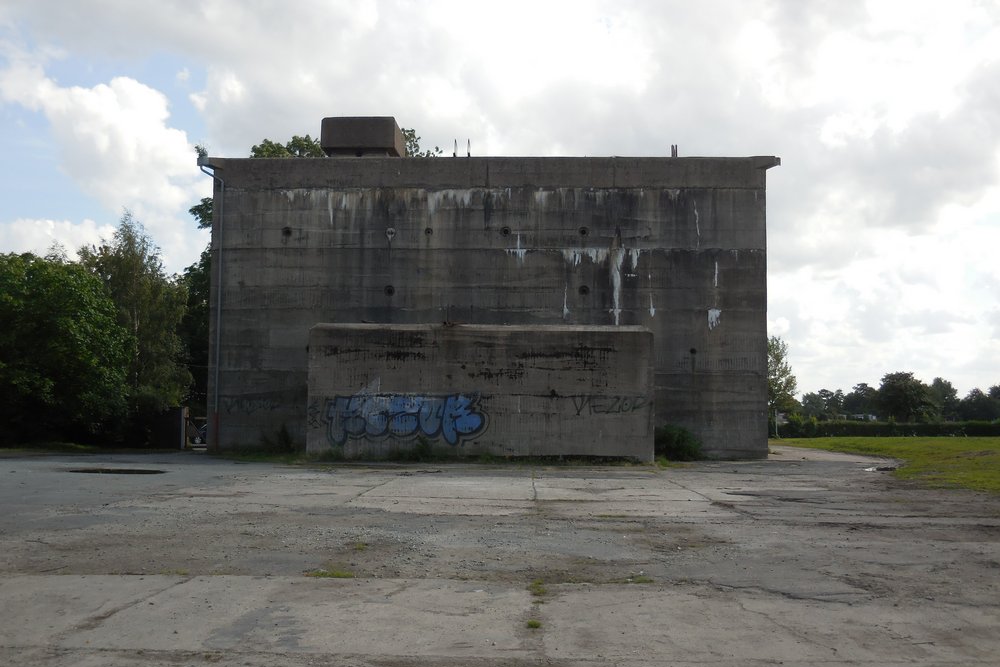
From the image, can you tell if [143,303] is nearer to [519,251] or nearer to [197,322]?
[197,322]

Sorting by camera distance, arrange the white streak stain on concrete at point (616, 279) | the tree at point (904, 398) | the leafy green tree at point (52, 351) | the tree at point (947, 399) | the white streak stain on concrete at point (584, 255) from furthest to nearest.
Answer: the tree at point (947, 399) → the tree at point (904, 398) → the leafy green tree at point (52, 351) → the white streak stain on concrete at point (584, 255) → the white streak stain on concrete at point (616, 279)

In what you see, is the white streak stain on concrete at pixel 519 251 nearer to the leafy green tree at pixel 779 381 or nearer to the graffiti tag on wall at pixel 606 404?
the graffiti tag on wall at pixel 606 404

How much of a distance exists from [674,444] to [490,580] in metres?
20.3

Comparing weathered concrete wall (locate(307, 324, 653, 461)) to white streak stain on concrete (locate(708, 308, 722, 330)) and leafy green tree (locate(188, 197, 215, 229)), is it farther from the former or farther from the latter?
leafy green tree (locate(188, 197, 215, 229))

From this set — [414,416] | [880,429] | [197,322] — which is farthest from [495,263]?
[880,429]

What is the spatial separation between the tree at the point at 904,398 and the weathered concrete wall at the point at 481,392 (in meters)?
59.7

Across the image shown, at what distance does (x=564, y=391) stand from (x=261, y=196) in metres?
13.6

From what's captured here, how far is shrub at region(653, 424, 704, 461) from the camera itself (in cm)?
2703

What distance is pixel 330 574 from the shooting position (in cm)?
760

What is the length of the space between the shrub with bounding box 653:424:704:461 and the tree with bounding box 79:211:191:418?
75.2ft

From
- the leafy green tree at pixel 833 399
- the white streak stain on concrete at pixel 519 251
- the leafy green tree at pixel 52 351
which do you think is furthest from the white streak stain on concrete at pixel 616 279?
the leafy green tree at pixel 833 399

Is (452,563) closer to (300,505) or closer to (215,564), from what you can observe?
(215,564)

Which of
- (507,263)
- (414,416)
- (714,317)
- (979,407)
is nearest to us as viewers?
(414,416)

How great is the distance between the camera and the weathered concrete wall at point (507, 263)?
2880 centimetres
